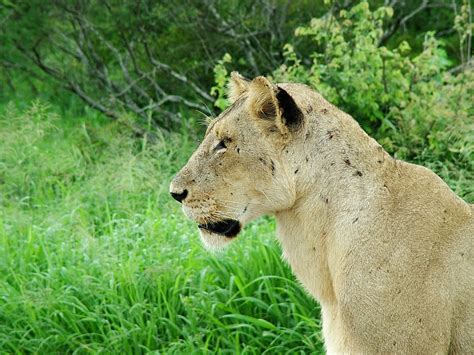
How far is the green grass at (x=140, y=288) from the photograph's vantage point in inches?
181

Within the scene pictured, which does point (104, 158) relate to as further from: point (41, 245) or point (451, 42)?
point (451, 42)

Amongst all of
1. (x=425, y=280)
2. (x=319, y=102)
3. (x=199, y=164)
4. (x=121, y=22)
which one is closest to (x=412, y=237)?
(x=425, y=280)

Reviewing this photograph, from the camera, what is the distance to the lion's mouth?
309 centimetres

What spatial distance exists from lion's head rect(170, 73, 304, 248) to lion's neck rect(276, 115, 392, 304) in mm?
56

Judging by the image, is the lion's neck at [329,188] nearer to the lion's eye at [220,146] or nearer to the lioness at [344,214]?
the lioness at [344,214]

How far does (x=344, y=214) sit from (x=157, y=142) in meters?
4.75

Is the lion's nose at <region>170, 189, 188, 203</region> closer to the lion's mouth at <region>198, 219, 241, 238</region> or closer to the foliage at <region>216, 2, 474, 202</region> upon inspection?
the lion's mouth at <region>198, 219, 241, 238</region>

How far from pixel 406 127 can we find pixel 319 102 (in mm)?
3492

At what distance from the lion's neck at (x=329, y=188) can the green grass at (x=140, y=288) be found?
59.0 inches

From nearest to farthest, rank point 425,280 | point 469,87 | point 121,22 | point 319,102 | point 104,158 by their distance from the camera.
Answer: point 425,280
point 319,102
point 469,87
point 104,158
point 121,22

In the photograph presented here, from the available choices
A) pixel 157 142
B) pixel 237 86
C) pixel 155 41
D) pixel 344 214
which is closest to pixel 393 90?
pixel 157 142

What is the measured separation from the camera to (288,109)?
2.91 meters

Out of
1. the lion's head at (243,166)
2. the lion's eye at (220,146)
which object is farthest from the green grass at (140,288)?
the lion's eye at (220,146)

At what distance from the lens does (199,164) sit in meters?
3.05
